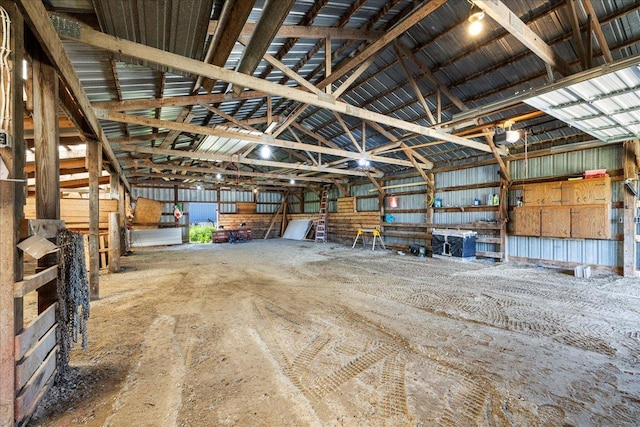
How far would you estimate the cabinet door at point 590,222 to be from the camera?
6324mm

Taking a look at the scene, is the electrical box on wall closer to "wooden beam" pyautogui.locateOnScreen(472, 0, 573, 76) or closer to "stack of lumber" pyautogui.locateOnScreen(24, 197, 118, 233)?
"wooden beam" pyautogui.locateOnScreen(472, 0, 573, 76)

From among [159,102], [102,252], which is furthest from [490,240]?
[102,252]

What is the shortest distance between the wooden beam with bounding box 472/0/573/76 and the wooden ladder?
12288mm

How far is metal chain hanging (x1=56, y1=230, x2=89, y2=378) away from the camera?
2.39 metres

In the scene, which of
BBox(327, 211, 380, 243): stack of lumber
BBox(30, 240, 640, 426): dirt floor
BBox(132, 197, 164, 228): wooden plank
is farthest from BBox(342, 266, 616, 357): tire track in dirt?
BBox(132, 197, 164, 228): wooden plank

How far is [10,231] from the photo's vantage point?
174 centimetres

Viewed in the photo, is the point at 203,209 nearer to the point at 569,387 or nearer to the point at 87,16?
the point at 87,16

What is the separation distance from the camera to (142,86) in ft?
16.1

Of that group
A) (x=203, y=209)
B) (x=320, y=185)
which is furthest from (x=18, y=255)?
(x=203, y=209)

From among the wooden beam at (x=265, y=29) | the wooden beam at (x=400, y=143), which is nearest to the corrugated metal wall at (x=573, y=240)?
the wooden beam at (x=400, y=143)

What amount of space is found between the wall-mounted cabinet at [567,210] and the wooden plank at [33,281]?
9616mm

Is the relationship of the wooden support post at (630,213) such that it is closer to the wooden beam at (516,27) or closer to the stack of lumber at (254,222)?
the wooden beam at (516,27)

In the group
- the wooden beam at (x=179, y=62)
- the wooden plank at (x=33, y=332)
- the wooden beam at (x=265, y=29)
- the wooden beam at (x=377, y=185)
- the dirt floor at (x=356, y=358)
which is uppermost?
the wooden beam at (x=265, y=29)

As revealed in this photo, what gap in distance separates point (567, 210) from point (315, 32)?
736 centimetres
